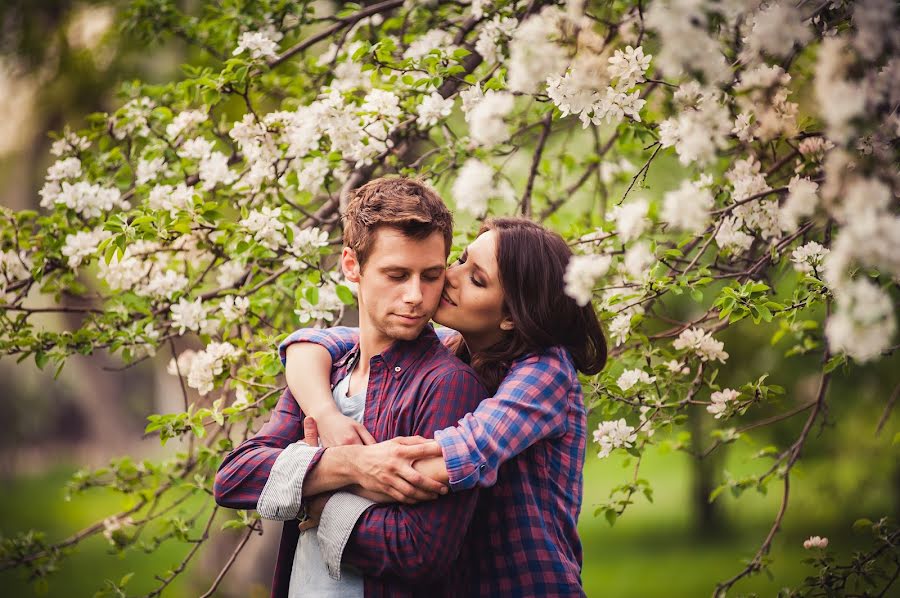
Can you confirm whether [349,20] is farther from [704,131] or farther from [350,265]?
[704,131]

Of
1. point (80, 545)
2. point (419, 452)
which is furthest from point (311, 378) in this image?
point (80, 545)

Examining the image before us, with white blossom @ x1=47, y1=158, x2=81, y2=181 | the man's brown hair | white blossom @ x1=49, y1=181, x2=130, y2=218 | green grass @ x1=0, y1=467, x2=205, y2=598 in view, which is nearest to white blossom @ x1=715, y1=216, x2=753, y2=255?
the man's brown hair

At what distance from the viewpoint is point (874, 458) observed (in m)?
7.14

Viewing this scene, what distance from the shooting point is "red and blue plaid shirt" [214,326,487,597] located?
6.19 ft

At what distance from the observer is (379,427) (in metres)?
2.10

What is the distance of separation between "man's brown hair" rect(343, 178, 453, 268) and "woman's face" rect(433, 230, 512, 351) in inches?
3.8

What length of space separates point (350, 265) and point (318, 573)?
0.84m

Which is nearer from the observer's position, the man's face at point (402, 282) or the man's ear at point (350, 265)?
the man's face at point (402, 282)

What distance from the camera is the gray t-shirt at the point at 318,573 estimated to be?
1.98m

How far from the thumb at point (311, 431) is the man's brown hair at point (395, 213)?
453mm

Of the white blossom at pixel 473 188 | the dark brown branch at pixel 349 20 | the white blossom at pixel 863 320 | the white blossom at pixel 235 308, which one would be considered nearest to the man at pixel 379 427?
the white blossom at pixel 473 188

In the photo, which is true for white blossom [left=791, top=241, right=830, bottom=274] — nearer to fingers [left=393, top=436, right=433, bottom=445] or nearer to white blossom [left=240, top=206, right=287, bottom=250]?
fingers [left=393, top=436, right=433, bottom=445]

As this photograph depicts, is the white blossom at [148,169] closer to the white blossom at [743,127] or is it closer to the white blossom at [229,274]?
the white blossom at [229,274]

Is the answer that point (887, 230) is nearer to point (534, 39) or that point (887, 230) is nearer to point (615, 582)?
point (534, 39)
